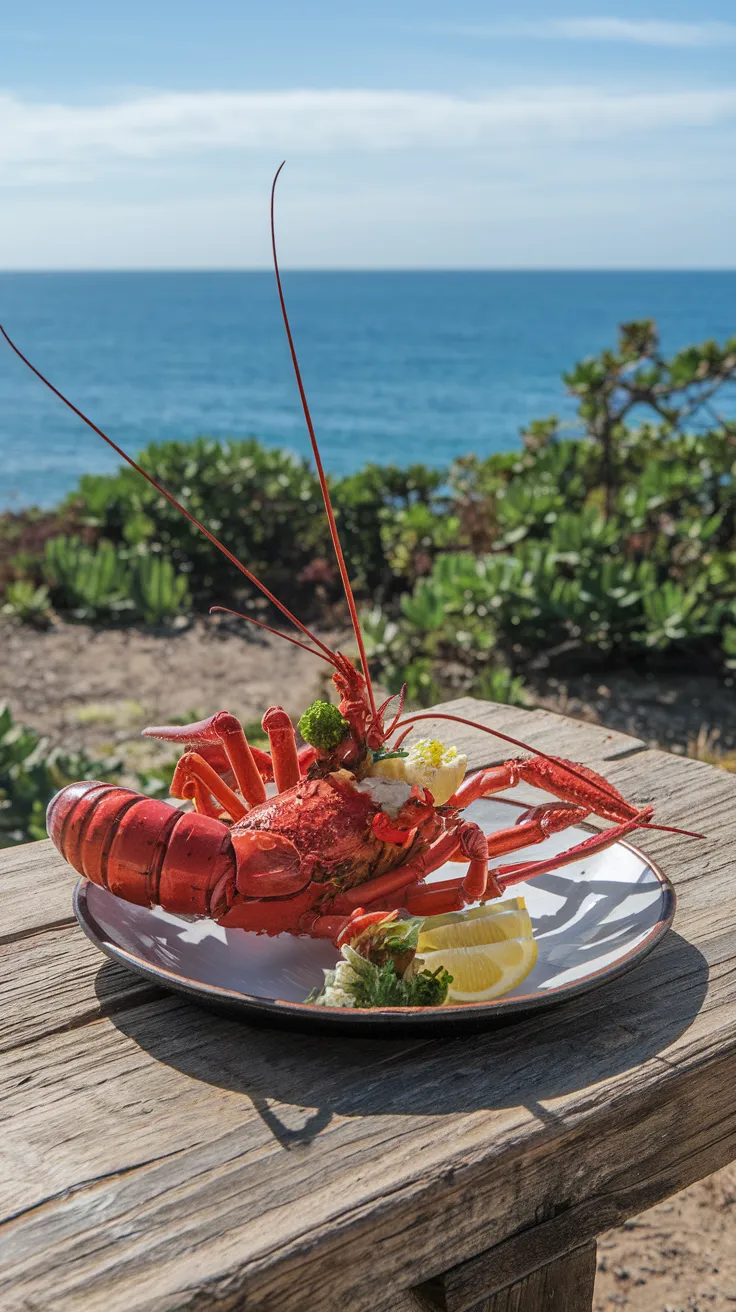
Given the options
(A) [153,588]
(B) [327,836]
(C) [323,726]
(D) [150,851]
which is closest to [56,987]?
(D) [150,851]

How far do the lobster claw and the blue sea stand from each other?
1963cm

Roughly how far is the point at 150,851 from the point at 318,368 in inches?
2286

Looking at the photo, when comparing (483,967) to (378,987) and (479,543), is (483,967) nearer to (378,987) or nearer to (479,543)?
(378,987)

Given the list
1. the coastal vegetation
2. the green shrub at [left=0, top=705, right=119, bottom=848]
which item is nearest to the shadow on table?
the green shrub at [left=0, top=705, right=119, bottom=848]

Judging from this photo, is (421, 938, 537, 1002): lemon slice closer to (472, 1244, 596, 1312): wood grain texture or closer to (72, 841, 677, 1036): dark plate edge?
(72, 841, 677, 1036): dark plate edge

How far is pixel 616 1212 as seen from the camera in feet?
4.90

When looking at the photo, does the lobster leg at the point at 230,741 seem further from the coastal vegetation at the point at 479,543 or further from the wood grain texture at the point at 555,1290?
the coastal vegetation at the point at 479,543

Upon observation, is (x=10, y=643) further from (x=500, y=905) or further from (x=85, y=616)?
(x=500, y=905)

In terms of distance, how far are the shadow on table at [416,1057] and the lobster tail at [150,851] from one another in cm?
17

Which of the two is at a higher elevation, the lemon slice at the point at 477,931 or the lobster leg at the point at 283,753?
the lobster leg at the point at 283,753

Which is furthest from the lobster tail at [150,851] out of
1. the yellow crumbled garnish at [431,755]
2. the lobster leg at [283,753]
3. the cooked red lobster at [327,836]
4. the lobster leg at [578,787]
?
the lobster leg at [578,787]

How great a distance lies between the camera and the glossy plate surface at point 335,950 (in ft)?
4.78

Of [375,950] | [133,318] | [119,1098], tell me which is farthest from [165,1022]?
[133,318]

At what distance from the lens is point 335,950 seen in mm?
1765
